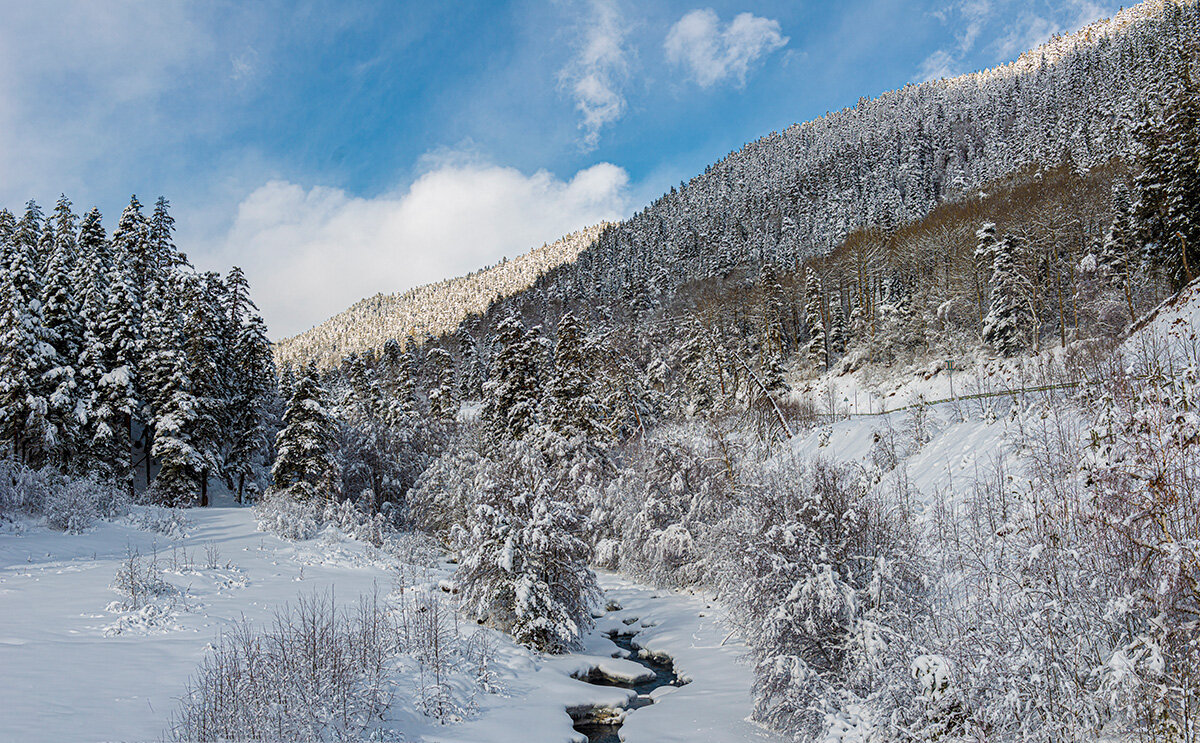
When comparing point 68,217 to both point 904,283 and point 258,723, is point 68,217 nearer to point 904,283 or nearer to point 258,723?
point 258,723

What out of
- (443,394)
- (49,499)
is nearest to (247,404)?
(443,394)

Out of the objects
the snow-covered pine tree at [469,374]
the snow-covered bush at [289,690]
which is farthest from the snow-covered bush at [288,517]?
the snow-covered pine tree at [469,374]

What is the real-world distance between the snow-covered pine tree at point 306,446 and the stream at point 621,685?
1848 cm

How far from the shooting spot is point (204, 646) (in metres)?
10.1

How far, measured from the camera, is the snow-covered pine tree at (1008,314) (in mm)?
37531

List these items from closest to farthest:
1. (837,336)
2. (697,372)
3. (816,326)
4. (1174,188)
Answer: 1. (1174,188)
2. (697,372)
3. (816,326)
4. (837,336)

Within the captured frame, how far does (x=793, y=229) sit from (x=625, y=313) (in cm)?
4292

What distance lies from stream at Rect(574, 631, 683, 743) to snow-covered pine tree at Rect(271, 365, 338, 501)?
1848cm

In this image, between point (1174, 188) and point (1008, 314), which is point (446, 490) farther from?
point (1174, 188)

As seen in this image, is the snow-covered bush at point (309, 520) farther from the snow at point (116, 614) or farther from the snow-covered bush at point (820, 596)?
the snow-covered bush at point (820, 596)

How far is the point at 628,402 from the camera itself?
135 feet

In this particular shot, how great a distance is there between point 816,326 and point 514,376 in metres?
36.2

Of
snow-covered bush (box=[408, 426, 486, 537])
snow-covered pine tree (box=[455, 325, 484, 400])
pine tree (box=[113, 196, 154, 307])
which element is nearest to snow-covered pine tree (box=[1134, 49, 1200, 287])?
snow-covered bush (box=[408, 426, 486, 537])

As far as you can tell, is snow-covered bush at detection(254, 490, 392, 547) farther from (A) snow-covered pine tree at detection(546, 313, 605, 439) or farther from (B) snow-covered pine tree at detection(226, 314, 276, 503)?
(B) snow-covered pine tree at detection(226, 314, 276, 503)
